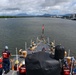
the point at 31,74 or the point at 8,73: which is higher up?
the point at 31,74

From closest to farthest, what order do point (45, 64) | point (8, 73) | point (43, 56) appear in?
point (45, 64), point (43, 56), point (8, 73)

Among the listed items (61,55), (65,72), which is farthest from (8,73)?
(61,55)

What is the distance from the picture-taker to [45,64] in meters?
6.96

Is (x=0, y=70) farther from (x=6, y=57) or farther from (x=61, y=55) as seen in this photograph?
(x=61, y=55)

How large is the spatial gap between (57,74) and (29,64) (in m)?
1.14

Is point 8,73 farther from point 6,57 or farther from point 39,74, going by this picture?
point 39,74

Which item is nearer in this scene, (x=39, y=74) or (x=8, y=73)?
(x=39, y=74)

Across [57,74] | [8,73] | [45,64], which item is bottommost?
[8,73]

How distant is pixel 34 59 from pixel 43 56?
46 cm

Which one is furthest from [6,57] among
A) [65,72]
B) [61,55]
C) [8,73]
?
[61,55]

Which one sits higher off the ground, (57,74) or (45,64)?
(45,64)

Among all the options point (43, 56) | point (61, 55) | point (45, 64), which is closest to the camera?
point (45, 64)

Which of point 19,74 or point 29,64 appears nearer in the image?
point 29,64

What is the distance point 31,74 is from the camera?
7.21m
